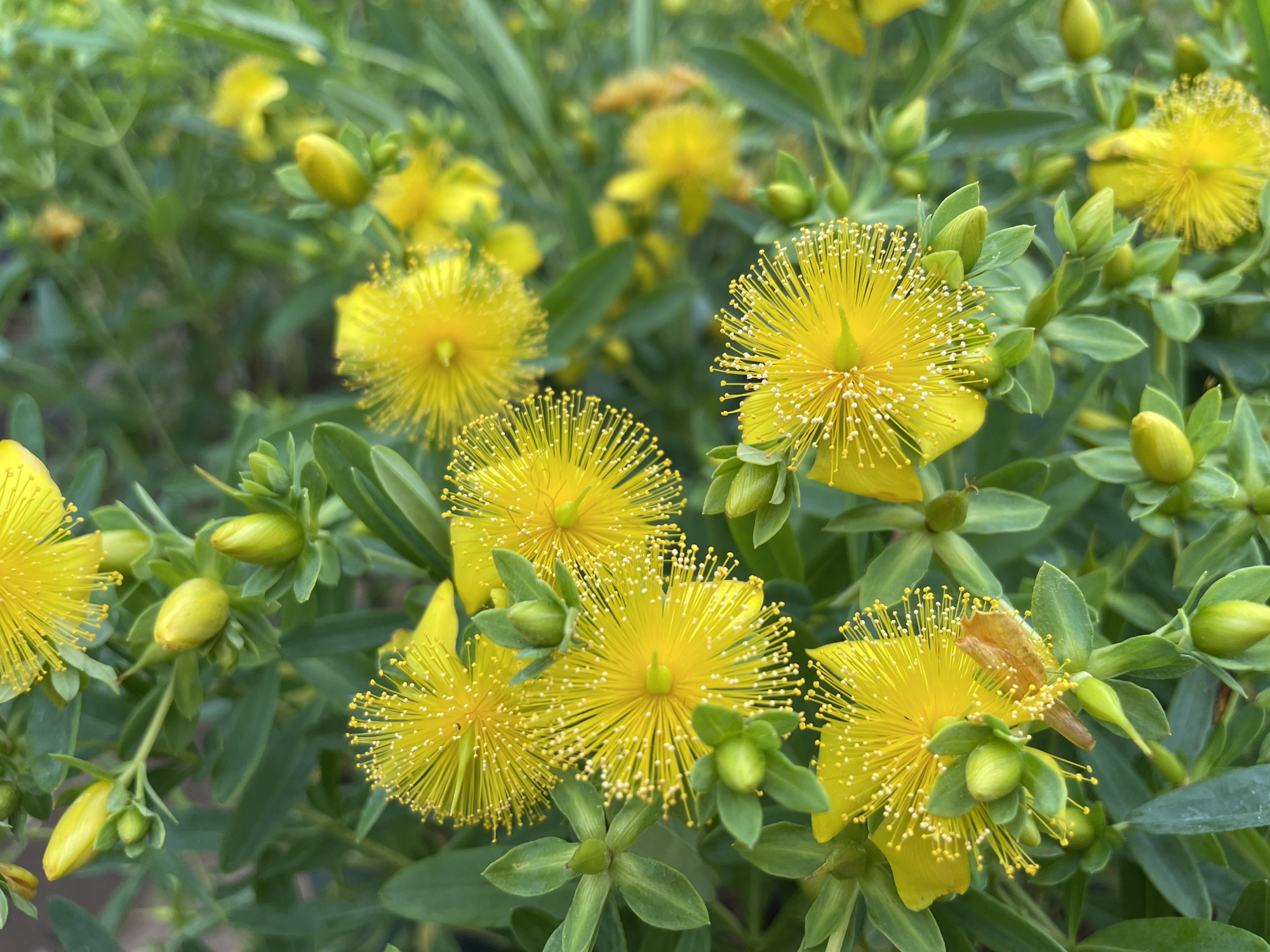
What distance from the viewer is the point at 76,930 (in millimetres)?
Answer: 710

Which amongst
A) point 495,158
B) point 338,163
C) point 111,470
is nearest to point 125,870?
point 111,470

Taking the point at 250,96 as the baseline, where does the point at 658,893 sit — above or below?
below

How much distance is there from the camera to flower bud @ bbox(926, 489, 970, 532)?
53 centimetres

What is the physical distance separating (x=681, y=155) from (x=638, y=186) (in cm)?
6

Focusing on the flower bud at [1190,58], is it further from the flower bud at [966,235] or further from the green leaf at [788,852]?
the green leaf at [788,852]

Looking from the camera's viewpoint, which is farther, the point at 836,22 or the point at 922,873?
the point at 836,22

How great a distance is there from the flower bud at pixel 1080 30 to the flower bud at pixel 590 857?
0.73 meters

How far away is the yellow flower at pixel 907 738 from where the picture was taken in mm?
485

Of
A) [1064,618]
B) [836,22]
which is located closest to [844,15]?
[836,22]

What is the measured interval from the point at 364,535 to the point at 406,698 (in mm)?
186

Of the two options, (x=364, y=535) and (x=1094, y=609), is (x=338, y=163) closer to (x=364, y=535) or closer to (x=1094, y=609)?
(x=364, y=535)

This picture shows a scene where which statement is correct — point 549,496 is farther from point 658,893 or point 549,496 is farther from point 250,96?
point 250,96

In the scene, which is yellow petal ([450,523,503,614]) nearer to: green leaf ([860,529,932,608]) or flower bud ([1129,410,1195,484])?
green leaf ([860,529,932,608])

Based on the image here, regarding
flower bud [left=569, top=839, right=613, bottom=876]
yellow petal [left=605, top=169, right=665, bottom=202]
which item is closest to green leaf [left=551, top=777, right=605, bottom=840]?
flower bud [left=569, top=839, right=613, bottom=876]
